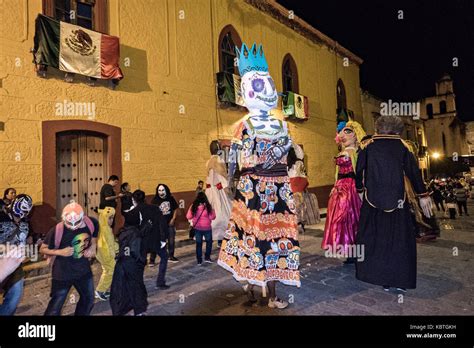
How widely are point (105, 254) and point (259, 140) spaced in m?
2.63

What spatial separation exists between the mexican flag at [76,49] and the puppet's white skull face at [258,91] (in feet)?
17.5

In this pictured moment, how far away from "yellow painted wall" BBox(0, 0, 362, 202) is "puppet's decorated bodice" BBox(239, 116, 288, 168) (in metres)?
5.49

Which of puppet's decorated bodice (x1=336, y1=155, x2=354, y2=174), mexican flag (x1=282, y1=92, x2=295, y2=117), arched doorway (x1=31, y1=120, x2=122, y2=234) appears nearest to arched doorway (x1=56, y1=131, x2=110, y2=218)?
arched doorway (x1=31, y1=120, x2=122, y2=234)

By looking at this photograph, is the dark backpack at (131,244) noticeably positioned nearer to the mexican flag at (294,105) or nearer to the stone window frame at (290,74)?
the mexican flag at (294,105)

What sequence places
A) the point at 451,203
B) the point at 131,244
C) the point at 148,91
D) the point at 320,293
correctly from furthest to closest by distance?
the point at 451,203
the point at 148,91
the point at 320,293
the point at 131,244

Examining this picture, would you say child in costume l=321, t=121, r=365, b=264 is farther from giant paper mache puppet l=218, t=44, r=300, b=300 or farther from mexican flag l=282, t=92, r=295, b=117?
mexican flag l=282, t=92, r=295, b=117

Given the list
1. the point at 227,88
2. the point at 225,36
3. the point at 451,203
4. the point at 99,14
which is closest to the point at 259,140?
the point at 99,14

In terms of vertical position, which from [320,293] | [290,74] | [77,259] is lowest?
[320,293]

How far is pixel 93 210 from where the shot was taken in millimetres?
7598

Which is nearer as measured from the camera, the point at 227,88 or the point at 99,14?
the point at 99,14

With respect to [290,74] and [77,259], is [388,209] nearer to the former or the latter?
[77,259]

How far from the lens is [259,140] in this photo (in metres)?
3.27

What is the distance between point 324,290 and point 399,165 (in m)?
1.77

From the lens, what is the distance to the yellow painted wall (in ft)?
20.7
